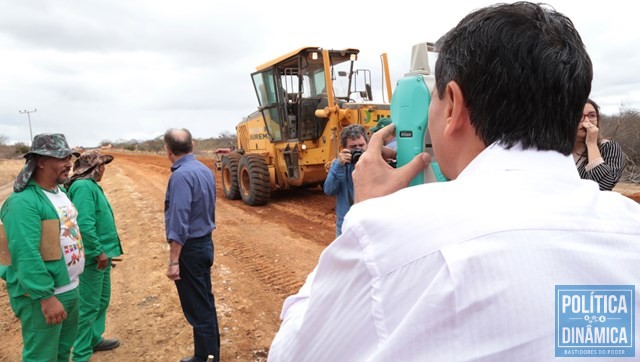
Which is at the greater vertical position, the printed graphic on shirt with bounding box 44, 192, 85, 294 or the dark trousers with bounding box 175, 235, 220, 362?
the printed graphic on shirt with bounding box 44, 192, 85, 294

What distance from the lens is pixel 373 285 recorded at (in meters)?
0.73

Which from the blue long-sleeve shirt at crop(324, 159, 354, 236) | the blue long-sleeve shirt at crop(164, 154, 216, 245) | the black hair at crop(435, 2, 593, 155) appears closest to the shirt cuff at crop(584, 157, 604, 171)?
the blue long-sleeve shirt at crop(324, 159, 354, 236)

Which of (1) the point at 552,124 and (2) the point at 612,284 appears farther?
(1) the point at 552,124

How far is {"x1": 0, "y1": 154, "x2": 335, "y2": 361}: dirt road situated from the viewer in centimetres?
412

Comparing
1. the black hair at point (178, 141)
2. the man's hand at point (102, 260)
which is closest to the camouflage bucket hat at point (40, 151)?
the black hair at point (178, 141)

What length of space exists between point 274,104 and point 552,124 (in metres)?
9.73

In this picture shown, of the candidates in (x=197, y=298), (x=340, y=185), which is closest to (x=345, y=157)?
(x=340, y=185)

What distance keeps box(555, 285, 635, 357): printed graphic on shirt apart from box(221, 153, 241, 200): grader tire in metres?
11.4

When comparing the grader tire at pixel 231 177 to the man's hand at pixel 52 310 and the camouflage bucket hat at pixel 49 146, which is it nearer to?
the camouflage bucket hat at pixel 49 146

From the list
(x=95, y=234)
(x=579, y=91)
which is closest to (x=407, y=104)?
(x=579, y=91)

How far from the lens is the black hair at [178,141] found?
12.0 ft

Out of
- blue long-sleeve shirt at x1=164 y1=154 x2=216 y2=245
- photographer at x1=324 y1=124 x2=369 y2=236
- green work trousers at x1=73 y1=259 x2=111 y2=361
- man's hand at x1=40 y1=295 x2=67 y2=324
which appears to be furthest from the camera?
photographer at x1=324 y1=124 x2=369 y2=236

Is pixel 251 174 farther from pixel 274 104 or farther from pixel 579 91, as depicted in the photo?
pixel 579 91

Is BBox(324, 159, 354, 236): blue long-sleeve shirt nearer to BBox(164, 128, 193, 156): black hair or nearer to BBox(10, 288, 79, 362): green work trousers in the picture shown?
BBox(164, 128, 193, 156): black hair
